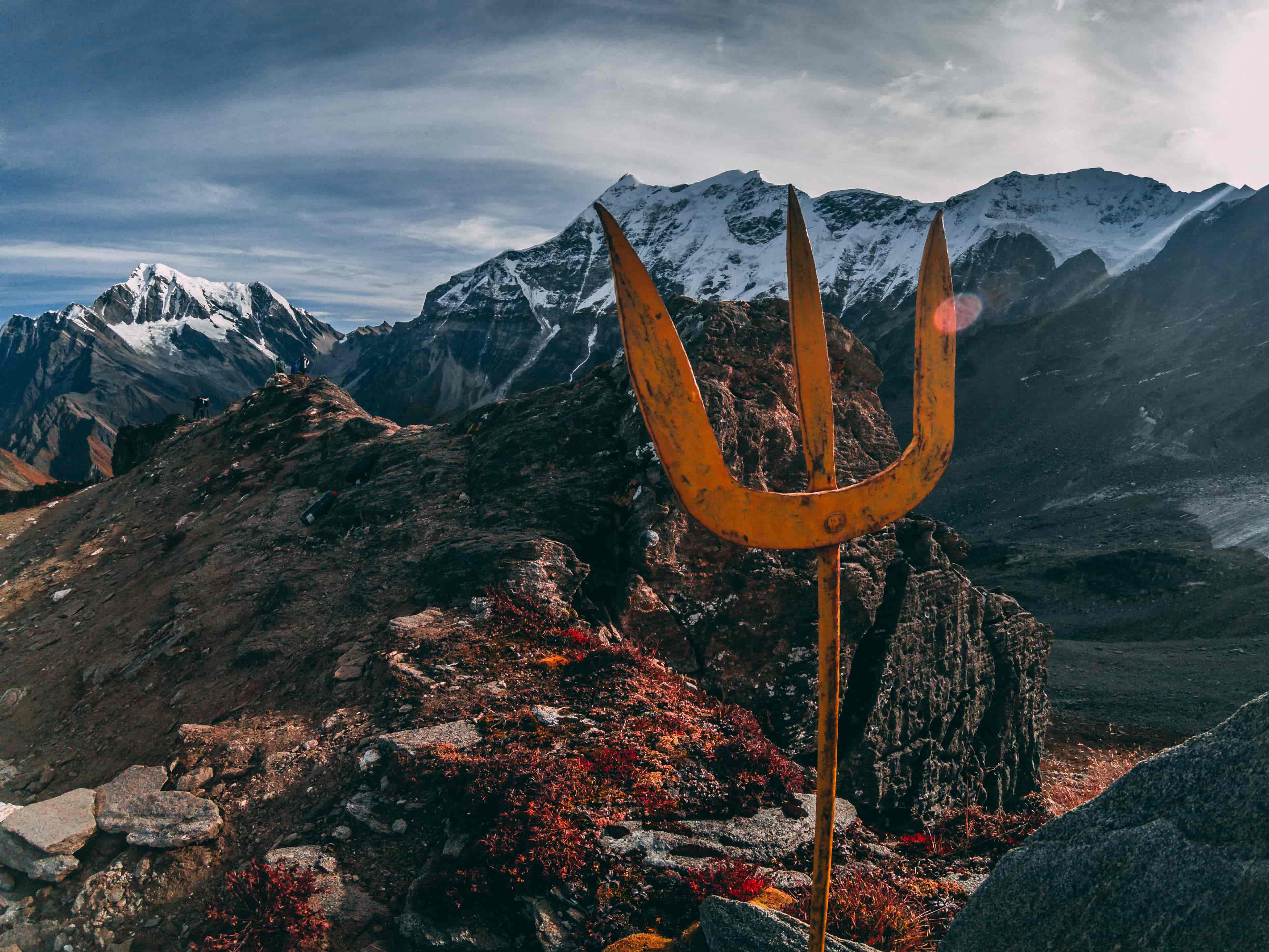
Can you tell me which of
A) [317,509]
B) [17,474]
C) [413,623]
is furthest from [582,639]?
[17,474]

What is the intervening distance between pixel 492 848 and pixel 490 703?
7.75ft

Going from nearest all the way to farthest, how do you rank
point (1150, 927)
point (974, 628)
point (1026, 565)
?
point (1150, 927) → point (974, 628) → point (1026, 565)

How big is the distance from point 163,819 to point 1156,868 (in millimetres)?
8632

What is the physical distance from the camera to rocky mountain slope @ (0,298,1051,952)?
6012mm

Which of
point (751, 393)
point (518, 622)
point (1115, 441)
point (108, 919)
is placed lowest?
point (108, 919)

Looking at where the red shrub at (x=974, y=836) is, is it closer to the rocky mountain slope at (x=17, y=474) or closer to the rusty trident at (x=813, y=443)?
the rusty trident at (x=813, y=443)

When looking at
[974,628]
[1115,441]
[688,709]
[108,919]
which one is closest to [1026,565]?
[1115,441]

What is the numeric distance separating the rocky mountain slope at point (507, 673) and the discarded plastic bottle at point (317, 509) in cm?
37

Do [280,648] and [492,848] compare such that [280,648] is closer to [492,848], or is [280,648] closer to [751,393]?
[492,848]

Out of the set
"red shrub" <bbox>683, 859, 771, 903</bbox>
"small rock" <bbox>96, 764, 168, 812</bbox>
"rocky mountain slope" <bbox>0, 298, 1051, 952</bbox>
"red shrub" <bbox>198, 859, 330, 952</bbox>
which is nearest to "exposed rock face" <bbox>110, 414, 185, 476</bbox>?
"rocky mountain slope" <bbox>0, 298, 1051, 952</bbox>

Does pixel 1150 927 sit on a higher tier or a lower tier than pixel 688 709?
higher

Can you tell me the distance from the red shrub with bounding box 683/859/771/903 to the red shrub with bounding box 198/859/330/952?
3.17 meters

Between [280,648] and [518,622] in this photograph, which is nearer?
[518,622]

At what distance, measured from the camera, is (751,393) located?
14.6m
